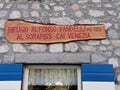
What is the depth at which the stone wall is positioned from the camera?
496 cm

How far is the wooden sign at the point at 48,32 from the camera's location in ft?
16.6

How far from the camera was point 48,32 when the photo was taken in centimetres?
512

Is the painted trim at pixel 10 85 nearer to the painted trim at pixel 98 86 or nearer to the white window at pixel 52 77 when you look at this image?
the white window at pixel 52 77

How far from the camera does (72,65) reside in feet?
16.4

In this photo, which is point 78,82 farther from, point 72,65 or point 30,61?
point 30,61

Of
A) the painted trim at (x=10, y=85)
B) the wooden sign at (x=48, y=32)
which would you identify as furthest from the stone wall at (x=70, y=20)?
the painted trim at (x=10, y=85)

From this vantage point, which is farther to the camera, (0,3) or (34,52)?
(0,3)

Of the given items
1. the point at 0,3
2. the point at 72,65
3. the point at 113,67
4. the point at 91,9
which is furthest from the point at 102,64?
the point at 0,3

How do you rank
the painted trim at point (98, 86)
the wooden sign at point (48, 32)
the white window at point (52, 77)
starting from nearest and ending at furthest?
A: the painted trim at point (98, 86), the white window at point (52, 77), the wooden sign at point (48, 32)

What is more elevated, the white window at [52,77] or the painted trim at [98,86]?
the white window at [52,77]

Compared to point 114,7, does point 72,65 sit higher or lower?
lower

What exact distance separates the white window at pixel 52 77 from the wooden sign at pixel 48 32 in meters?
0.46

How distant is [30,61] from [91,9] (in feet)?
4.56

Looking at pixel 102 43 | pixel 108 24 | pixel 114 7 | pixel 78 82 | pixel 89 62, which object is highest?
pixel 114 7
